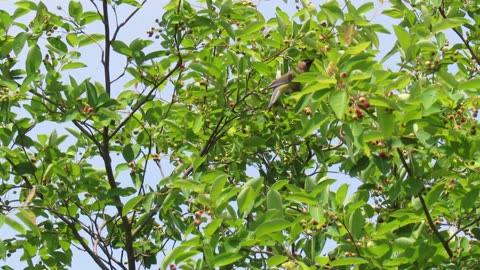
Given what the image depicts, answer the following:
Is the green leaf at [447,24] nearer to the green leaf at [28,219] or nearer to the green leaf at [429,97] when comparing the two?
the green leaf at [429,97]

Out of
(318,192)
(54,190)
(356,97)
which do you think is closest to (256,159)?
(54,190)

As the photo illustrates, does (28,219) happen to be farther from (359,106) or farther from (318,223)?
(359,106)

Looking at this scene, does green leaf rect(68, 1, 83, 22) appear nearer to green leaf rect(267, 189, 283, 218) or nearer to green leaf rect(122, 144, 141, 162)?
green leaf rect(122, 144, 141, 162)

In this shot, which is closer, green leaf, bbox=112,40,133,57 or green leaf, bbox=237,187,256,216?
green leaf, bbox=237,187,256,216

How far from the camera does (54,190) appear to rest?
5898mm

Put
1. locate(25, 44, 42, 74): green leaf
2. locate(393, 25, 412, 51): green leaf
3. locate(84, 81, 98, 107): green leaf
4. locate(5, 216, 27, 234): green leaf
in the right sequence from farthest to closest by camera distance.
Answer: locate(25, 44, 42, 74): green leaf
locate(84, 81, 98, 107): green leaf
locate(5, 216, 27, 234): green leaf
locate(393, 25, 412, 51): green leaf

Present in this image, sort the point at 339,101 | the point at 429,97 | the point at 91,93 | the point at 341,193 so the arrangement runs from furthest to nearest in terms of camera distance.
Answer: the point at 91,93, the point at 341,193, the point at 429,97, the point at 339,101

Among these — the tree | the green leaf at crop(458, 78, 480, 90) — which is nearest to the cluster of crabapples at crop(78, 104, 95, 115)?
the tree

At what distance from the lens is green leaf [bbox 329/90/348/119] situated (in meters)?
3.97

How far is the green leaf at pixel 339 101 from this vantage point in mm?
3975

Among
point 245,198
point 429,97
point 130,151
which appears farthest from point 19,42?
point 429,97

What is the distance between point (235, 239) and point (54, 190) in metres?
1.99

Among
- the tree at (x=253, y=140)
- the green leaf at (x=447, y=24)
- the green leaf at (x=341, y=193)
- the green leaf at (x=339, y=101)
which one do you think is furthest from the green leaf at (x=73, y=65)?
the green leaf at (x=339, y=101)

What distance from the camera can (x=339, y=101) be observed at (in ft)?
13.2
